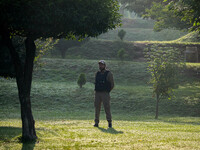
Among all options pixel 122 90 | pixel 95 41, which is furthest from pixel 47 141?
pixel 95 41

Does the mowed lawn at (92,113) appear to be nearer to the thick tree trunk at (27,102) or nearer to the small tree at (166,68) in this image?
the thick tree trunk at (27,102)

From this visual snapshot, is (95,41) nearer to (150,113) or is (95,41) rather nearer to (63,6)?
(150,113)

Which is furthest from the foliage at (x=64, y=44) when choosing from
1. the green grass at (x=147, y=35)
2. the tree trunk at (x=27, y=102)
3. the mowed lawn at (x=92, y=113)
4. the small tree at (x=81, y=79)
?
the tree trunk at (x=27, y=102)

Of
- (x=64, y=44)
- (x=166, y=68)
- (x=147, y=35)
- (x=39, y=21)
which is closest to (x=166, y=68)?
(x=166, y=68)

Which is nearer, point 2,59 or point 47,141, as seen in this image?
point 47,141

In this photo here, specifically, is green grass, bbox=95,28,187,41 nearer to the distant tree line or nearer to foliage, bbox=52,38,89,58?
foliage, bbox=52,38,89,58

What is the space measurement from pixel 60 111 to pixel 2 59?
1011cm

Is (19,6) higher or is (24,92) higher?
(19,6)

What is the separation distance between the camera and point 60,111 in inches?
952

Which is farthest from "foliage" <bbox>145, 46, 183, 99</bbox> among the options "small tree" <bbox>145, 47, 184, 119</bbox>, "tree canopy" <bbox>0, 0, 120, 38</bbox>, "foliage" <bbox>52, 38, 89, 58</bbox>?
"foliage" <bbox>52, 38, 89, 58</bbox>

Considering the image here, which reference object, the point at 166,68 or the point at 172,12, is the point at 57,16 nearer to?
the point at 166,68

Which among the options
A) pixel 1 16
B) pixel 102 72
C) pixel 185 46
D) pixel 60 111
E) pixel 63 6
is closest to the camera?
pixel 1 16

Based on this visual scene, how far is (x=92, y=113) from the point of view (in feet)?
77.4

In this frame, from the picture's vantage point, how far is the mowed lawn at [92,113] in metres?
8.98
